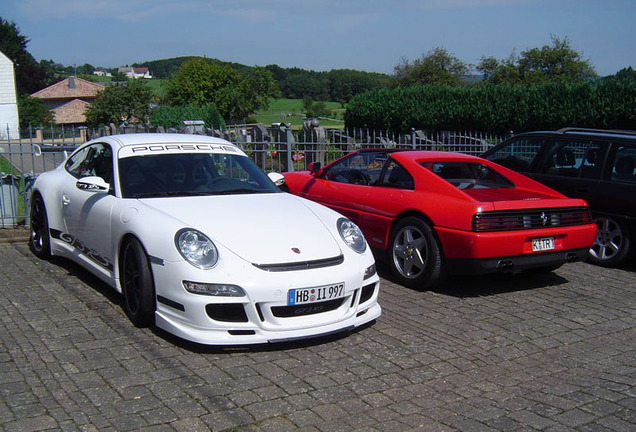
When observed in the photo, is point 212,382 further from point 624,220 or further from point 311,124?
point 311,124

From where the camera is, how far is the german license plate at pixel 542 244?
6102mm

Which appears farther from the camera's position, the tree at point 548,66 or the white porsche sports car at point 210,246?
the tree at point 548,66

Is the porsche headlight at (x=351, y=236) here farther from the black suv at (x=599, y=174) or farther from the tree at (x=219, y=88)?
the tree at (x=219, y=88)

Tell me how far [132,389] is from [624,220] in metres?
6.08

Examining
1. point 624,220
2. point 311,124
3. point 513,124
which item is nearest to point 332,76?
point 513,124

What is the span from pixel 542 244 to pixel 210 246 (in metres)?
3.47

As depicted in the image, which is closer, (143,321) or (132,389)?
(132,389)

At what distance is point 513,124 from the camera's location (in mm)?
27609

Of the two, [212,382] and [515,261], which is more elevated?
[515,261]

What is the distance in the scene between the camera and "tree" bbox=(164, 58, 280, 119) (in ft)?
250

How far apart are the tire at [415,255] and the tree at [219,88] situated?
71.4 metres

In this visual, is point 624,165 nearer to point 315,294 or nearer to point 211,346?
point 315,294

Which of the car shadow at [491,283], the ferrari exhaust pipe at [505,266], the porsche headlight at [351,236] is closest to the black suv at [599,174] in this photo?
the car shadow at [491,283]

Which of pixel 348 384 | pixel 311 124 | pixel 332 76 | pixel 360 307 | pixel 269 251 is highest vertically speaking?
pixel 332 76
